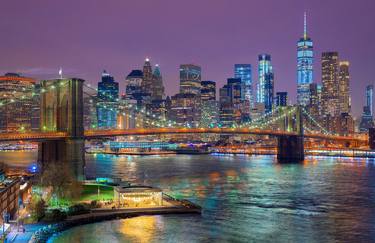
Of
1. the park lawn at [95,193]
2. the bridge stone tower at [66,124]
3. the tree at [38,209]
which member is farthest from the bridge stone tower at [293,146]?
the tree at [38,209]

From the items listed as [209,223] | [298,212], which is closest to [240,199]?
[298,212]

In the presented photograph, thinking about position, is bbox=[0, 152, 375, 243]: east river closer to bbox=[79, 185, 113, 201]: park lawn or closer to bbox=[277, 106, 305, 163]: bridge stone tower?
bbox=[79, 185, 113, 201]: park lawn

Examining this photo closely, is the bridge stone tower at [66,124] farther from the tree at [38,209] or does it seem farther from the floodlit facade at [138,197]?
the tree at [38,209]

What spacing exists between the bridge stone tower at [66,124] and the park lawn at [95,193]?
14.1 ft

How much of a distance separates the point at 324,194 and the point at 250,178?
14.2 metres

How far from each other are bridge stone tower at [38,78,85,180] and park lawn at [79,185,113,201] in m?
4.29

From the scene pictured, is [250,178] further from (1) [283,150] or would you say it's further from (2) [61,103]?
(1) [283,150]

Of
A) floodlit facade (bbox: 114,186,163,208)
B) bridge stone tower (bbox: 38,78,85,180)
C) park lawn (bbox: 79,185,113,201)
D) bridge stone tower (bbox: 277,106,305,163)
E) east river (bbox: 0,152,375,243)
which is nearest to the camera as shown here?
east river (bbox: 0,152,375,243)

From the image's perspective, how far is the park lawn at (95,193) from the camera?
41.4m

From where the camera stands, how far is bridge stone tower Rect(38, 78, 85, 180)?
51.8 m

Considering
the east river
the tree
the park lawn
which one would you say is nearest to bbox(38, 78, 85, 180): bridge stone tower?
the park lawn

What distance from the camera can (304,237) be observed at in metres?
32.3

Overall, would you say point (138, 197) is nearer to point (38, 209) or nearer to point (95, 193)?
point (95, 193)

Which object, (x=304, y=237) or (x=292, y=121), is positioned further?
(x=292, y=121)
